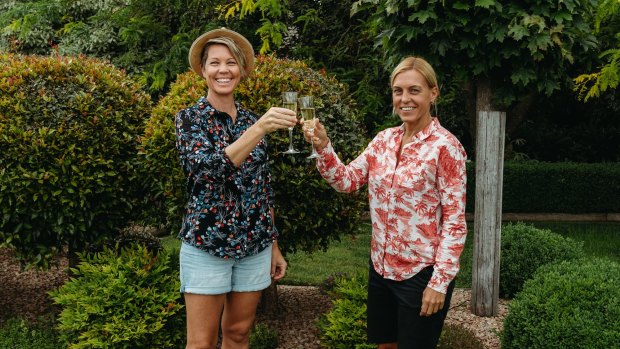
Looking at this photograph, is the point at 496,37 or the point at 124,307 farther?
the point at 496,37

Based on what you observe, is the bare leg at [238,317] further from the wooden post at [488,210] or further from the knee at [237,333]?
the wooden post at [488,210]

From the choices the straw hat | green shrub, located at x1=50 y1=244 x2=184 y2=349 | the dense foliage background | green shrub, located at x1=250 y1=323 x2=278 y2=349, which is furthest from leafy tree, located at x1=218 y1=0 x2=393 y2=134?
the straw hat

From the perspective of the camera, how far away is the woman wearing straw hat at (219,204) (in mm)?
2867

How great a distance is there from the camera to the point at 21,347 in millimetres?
4617

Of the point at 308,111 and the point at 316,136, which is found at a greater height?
the point at 308,111

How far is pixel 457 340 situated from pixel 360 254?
4.09 metres

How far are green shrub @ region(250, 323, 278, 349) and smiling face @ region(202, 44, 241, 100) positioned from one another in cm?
226

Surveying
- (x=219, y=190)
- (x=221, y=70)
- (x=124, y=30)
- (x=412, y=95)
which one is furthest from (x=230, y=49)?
(x=124, y=30)

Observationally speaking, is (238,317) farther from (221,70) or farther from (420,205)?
(221,70)

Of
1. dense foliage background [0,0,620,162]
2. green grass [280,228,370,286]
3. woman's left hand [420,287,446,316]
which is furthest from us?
green grass [280,228,370,286]

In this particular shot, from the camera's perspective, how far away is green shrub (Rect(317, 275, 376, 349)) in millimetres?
4035

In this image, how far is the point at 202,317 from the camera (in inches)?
118

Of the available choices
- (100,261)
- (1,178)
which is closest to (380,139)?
(100,261)

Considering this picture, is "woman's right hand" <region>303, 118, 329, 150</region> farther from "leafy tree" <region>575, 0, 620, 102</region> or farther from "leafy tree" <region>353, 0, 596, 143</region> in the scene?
"leafy tree" <region>575, 0, 620, 102</region>
